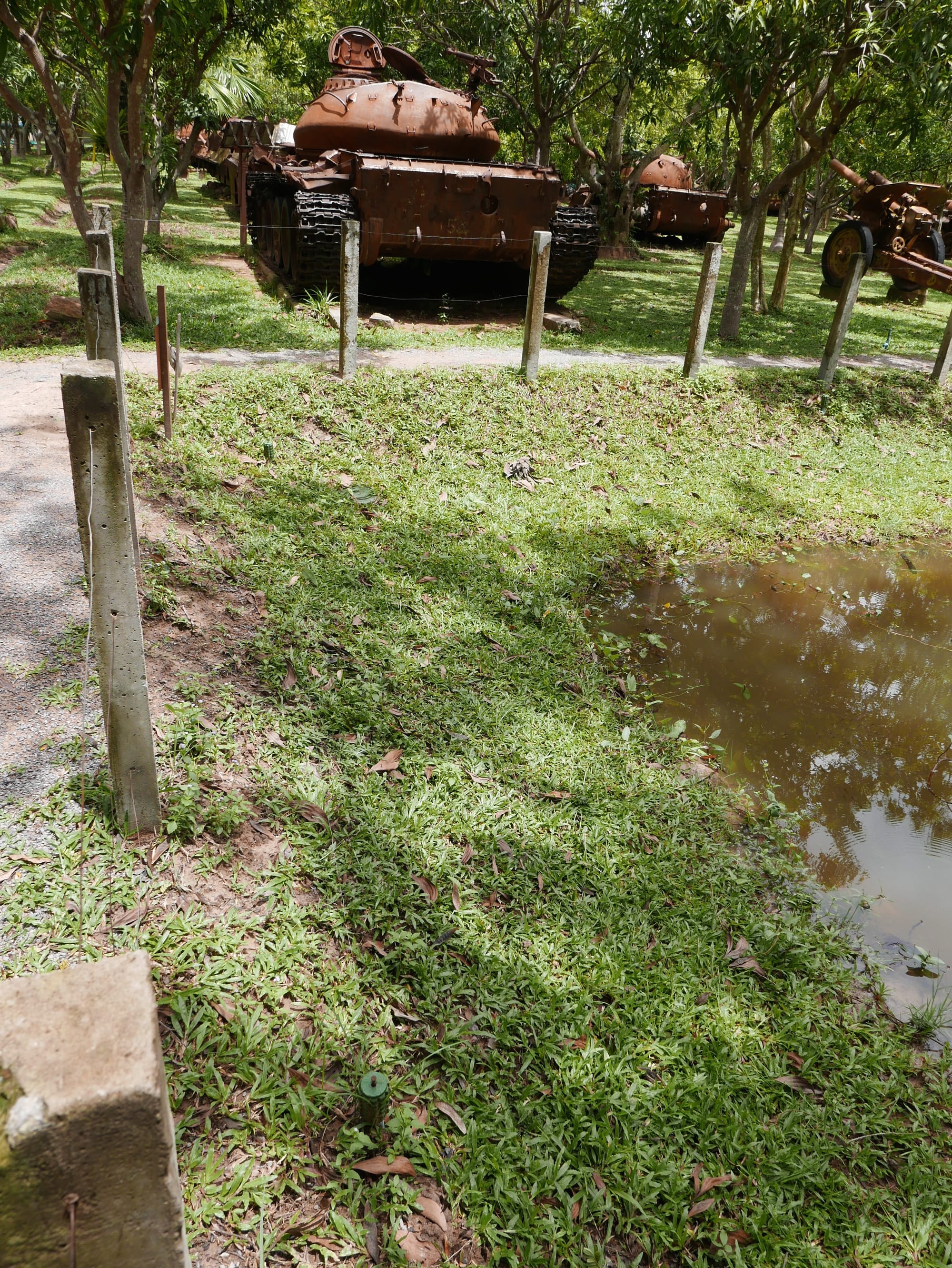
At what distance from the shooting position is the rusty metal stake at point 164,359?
5832 millimetres

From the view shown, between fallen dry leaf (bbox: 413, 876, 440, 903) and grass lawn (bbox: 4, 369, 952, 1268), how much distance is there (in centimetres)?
1

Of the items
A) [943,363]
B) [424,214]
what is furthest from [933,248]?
[424,214]

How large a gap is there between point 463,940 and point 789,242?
14.2 m

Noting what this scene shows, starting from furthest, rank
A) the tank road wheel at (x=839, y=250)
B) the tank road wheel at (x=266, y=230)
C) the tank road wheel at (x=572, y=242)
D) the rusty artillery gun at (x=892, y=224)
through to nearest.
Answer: the rusty artillery gun at (x=892, y=224)
the tank road wheel at (x=839, y=250)
the tank road wheel at (x=266, y=230)
the tank road wheel at (x=572, y=242)

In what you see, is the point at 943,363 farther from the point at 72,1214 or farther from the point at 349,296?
the point at 72,1214

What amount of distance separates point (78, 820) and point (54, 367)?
5.96 meters

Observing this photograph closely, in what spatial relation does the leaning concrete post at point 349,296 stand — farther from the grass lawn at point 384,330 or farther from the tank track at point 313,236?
the tank track at point 313,236

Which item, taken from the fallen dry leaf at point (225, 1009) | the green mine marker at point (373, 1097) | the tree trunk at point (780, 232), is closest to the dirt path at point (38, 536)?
the fallen dry leaf at point (225, 1009)

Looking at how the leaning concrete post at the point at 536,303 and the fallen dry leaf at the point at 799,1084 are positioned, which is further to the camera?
the leaning concrete post at the point at 536,303

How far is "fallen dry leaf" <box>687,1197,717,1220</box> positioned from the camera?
2.45 metres

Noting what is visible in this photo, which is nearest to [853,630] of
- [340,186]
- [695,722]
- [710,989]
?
[695,722]

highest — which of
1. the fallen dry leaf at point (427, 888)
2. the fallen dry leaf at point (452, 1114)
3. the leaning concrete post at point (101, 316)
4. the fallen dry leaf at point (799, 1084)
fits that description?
the leaning concrete post at point (101, 316)

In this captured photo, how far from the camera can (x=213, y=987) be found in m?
2.71

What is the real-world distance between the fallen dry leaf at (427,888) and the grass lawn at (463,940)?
0.01 meters
